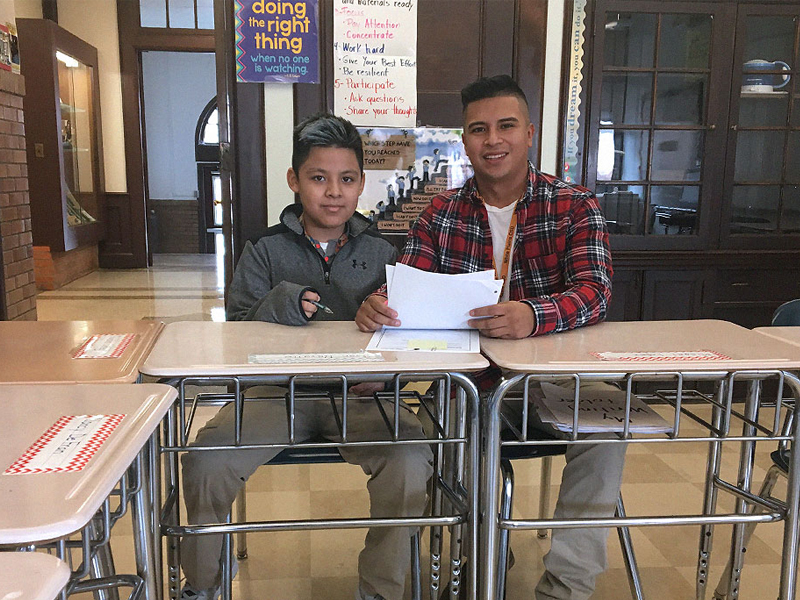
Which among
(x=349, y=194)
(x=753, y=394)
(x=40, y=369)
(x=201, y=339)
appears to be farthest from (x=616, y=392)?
(x=40, y=369)

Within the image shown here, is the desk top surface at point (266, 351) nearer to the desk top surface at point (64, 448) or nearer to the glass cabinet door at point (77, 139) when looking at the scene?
the desk top surface at point (64, 448)

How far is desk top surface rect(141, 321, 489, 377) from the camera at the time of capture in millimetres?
1170

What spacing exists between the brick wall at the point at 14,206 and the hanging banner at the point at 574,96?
3.05 meters

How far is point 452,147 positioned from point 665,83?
3.23ft

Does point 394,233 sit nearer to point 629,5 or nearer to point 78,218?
point 629,5

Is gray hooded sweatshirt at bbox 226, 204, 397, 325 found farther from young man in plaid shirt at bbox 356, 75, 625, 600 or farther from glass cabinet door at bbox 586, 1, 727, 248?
glass cabinet door at bbox 586, 1, 727, 248

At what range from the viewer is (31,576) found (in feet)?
1.79

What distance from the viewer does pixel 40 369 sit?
1184 mm

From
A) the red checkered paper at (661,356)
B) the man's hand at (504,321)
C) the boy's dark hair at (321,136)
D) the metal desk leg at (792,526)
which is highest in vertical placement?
the boy's dark hair at (321,136)

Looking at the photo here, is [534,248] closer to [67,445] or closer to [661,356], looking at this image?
[661,356]

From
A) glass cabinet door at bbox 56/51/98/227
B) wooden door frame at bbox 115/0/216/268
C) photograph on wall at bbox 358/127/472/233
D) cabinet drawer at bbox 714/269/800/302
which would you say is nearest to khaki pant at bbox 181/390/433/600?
photograph on wall at bbox 358/127/472/233

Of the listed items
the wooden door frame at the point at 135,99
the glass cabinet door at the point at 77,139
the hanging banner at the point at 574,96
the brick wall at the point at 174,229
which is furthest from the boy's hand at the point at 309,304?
the brick wall at the point at 174,229

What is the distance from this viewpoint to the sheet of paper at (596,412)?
1.33 metres

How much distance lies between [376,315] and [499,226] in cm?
57
